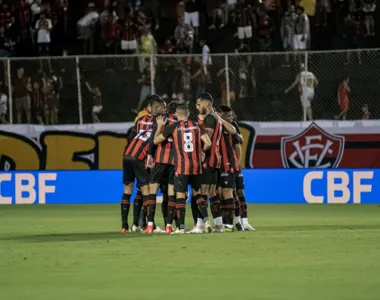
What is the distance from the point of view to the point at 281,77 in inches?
1107

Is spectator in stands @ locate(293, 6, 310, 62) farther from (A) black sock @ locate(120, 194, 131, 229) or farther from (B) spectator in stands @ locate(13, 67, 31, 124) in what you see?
(A) black sock @ locate(120, 194, 131, 229)

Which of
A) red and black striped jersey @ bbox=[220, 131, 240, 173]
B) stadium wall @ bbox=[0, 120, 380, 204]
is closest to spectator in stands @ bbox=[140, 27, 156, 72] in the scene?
stadium wall @ bbox=[0, 120, 380, 204]

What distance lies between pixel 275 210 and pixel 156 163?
7.62 m

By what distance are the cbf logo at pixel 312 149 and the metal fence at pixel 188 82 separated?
1.86 feet

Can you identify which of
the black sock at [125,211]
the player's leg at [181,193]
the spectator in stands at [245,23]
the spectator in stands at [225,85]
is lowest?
the black sock at [125,211]

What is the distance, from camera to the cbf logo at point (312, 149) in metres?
28.4

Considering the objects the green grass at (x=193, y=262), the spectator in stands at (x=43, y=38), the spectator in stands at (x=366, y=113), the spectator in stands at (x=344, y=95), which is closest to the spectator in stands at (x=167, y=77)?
the spectator in stands at (x=344, y=95)

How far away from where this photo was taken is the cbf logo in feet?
93.1

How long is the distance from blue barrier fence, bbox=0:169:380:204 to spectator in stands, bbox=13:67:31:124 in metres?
1.46

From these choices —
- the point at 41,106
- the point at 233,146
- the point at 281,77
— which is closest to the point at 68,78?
the point at 41,106

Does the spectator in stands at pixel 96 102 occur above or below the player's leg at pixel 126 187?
above

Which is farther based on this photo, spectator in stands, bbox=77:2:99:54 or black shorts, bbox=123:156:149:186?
spectator in stands, bbox=77:2:99:54

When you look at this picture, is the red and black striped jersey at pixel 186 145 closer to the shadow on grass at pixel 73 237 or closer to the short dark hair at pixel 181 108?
the short dark hair at pixel 181 108

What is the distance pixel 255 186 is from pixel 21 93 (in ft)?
19.3
